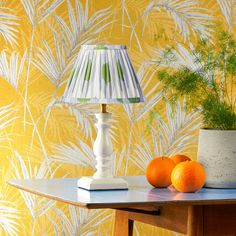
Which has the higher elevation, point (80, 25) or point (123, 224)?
point (80, 25)

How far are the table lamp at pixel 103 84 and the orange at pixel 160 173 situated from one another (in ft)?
0.33

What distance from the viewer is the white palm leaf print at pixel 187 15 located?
12.0 feet

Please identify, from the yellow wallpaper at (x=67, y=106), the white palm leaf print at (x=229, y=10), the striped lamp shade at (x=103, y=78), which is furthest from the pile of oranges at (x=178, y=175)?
the white palm leaf print at (x=229, y=10)

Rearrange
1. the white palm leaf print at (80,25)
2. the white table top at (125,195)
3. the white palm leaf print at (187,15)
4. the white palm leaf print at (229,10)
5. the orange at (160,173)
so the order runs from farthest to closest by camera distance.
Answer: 1. the white palm leaf print at (229,10)
2. the white palm leaf print at (187,15)
3. the white palm leaf print at (80,25)
4. the orange at (160,173)
5. the white table top at (125,195)

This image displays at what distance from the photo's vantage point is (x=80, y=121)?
3500mm

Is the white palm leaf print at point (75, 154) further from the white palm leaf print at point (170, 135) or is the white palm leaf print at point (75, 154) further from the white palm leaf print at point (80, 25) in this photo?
the white palm leaf print at point (80, 25)

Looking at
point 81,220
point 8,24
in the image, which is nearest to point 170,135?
point 81,220

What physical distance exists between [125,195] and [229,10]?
1854 millimetres

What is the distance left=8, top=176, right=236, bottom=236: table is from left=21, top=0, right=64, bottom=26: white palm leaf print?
120 cm

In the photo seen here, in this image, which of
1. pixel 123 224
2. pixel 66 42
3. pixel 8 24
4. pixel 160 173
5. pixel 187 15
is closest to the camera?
pixel 160 173

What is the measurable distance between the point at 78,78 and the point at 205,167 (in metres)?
0.49

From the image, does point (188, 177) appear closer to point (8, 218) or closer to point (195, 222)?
point (195, 222)

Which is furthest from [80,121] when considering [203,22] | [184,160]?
[184,160]

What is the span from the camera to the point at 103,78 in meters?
2.27
